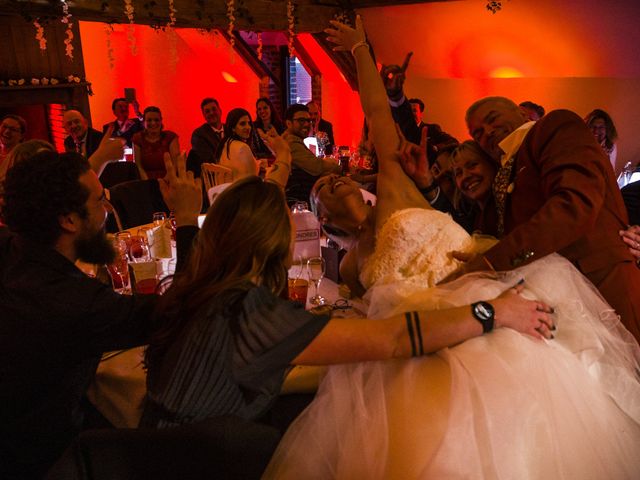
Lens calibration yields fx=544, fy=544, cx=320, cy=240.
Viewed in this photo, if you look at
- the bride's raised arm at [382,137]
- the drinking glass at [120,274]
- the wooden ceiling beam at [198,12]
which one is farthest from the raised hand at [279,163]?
the wooden ceiling beam at [198,12]

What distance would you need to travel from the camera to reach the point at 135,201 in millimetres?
3891

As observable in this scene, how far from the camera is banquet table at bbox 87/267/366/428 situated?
5.37ft

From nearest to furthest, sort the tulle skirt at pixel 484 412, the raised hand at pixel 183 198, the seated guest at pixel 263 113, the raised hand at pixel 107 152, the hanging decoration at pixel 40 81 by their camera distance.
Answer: the tulle skirt at pixel 484 412 → the raised hand at pixel 183 198 → the raised hand at pixel 107 152 → the hanging decoration at pixel 40 81 → the seated guest at pixel 263 113

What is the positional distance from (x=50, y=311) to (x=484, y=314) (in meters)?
1.10

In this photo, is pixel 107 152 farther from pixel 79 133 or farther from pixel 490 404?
pixel 79 133

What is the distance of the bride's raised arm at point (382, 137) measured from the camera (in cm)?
202

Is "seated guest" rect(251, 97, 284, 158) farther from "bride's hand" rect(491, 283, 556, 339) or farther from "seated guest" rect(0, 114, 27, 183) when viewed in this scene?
"bride's hand" rect(491, 283, 556, 339)

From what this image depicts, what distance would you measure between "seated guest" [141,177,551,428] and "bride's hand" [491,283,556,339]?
0.28ft

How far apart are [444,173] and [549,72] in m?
4.62

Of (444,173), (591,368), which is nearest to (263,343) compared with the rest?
(591,368)

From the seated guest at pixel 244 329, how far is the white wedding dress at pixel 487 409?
112mm

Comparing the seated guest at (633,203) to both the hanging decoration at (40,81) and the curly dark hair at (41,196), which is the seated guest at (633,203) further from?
the hanging decoration at (40,81)

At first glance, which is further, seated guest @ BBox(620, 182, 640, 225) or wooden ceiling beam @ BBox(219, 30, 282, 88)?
wooden ceiling beam @ BBox(219, 30, 282, 88)

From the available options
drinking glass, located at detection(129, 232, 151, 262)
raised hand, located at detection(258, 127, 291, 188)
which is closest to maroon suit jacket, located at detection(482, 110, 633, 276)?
raised hand, located at detection(258, 127, 291, 188)
